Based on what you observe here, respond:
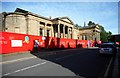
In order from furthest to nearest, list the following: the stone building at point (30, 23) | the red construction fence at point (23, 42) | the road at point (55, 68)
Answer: the stone building at point (30, 23), the red construction fence at point (23, 42), the road at point (55, 68)

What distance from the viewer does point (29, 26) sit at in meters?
53.8

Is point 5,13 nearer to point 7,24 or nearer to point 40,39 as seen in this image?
point 7,24

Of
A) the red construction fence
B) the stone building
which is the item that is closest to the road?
the red construction fence

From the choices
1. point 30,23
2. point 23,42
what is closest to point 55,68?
point 23,42

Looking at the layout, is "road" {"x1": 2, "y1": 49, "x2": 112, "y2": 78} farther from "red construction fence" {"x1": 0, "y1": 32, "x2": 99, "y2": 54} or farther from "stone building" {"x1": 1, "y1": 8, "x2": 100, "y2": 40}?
"stone building" {"x1": 1, "y1": 8, "x2": 100, "y2": 40}

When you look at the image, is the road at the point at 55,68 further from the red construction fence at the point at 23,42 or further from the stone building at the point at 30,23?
the stone building at the point at 30,23

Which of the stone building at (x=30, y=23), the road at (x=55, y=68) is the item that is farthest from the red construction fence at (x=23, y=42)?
the stone building at (x=30, y=23)

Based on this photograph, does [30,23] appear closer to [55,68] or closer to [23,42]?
[23,42]

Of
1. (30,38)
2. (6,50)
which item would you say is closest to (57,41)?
(30,38)

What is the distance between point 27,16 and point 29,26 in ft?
9.32

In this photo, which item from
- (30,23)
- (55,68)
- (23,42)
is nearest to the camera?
(55,68)

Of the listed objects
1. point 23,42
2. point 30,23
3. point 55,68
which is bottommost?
point 55,68

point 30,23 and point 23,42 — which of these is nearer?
point 23,42

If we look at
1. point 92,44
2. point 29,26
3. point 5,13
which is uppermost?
point 5,13
